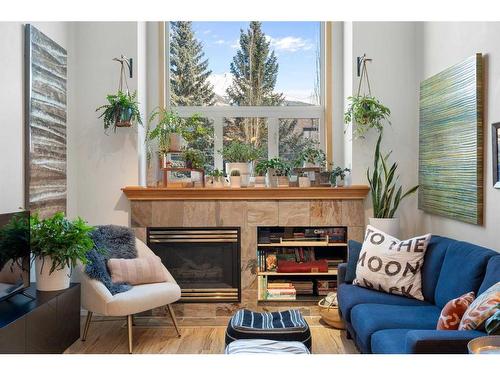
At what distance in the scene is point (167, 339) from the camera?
12.7ft

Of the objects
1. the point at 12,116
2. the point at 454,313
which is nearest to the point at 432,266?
the point at 454,313

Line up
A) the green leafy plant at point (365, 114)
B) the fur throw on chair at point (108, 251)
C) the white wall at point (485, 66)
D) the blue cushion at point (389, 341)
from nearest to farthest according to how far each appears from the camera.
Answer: the blue cushion at point (389, 341), the white wall at point (485, 66), the fur throw on chair at point (108, 251), the green leafy plant at point (365, 114)

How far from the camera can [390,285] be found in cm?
334

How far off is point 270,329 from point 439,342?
3.80 feet

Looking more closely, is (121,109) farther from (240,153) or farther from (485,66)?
(485,66)

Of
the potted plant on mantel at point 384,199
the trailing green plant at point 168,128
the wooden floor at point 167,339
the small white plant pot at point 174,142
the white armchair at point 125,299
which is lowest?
the wooden floor at point 167,339

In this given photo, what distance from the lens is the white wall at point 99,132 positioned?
4.38 m

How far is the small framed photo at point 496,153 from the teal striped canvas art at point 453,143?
6.6 inches

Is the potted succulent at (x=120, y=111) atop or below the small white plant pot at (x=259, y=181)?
atop

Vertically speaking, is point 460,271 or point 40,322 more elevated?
point 460,271

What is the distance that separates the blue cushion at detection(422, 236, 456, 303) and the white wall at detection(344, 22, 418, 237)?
109cm

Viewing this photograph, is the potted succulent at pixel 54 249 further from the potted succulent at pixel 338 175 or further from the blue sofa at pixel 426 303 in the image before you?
the potted succulent at pixel 338 175

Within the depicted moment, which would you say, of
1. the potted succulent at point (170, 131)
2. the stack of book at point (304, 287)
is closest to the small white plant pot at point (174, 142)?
the potted succulent at point (170, 131)
